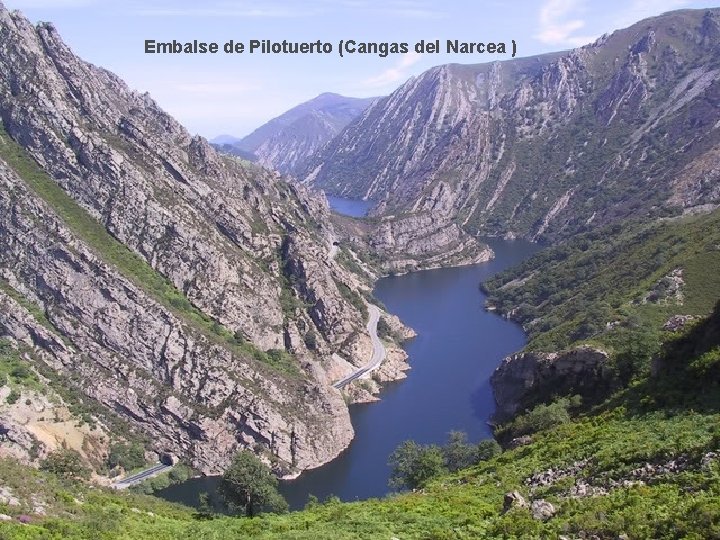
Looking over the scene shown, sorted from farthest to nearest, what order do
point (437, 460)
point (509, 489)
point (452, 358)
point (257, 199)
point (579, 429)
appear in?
point (257, 199) → point (452, 358) → point (437, 460) → point (579, 429) → point (509, 489)

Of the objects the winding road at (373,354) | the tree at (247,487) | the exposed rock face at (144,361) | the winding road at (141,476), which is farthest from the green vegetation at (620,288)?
the winding road at (141,476)

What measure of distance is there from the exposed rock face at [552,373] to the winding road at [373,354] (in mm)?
37648

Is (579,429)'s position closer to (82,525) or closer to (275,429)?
(82,525)

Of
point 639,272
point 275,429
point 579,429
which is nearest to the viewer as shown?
point 579,429

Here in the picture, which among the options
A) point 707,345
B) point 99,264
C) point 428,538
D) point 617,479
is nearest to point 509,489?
point 617,479

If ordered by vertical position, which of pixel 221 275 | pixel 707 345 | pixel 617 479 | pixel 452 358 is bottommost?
pixel 617 479

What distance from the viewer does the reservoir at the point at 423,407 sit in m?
102

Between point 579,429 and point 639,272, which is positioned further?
point 639,272

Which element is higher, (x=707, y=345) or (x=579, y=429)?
(x=707, y=345)

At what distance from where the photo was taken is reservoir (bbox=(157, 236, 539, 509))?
335 ft

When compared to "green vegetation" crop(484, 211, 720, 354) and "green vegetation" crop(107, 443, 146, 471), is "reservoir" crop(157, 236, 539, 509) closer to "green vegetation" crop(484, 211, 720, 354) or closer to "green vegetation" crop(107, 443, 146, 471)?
"green vegetation" crop(107, 443, 146, 471)

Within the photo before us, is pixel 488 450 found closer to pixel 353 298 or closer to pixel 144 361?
pixel 144 361

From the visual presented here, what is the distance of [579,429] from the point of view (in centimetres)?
4750

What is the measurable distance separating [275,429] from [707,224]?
98.3 metres
